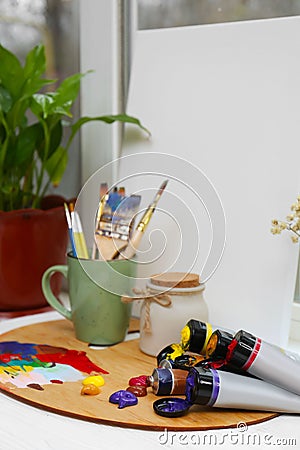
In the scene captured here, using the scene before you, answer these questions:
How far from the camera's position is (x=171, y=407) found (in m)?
0.75

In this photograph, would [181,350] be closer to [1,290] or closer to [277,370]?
[277,370]

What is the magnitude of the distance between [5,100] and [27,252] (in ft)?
0.86

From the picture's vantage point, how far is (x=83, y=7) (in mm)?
1284

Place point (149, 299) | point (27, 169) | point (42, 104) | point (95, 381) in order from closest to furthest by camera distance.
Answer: point (95, 381) < point (149, 299) < point (42, 104) < point (27, 169)

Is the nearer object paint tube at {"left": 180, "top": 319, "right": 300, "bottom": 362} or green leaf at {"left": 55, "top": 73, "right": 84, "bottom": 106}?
paint tube at {"left": 180, "top": 319, "right": 300, "bottom": 362}

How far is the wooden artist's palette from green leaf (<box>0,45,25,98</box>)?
44 centimetres

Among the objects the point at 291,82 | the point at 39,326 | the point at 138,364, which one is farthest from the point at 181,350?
the point at 291,82

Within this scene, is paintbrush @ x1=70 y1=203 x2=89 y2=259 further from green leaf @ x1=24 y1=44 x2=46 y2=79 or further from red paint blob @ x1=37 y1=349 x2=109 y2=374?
green leaf @ x1=24 y1=44 x2=46 y2=79

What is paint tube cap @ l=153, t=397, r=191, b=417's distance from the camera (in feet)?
2.45

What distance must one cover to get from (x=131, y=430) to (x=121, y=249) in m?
0.33

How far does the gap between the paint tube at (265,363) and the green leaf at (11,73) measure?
593mm

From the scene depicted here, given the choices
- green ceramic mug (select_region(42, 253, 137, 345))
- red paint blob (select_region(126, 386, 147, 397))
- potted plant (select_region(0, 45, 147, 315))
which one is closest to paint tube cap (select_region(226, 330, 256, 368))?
red paint blob (select_region(126, 386, 147, 397))

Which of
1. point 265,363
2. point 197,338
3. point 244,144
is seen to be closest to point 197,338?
point 197,338

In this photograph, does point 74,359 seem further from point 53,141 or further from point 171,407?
point 53,141
